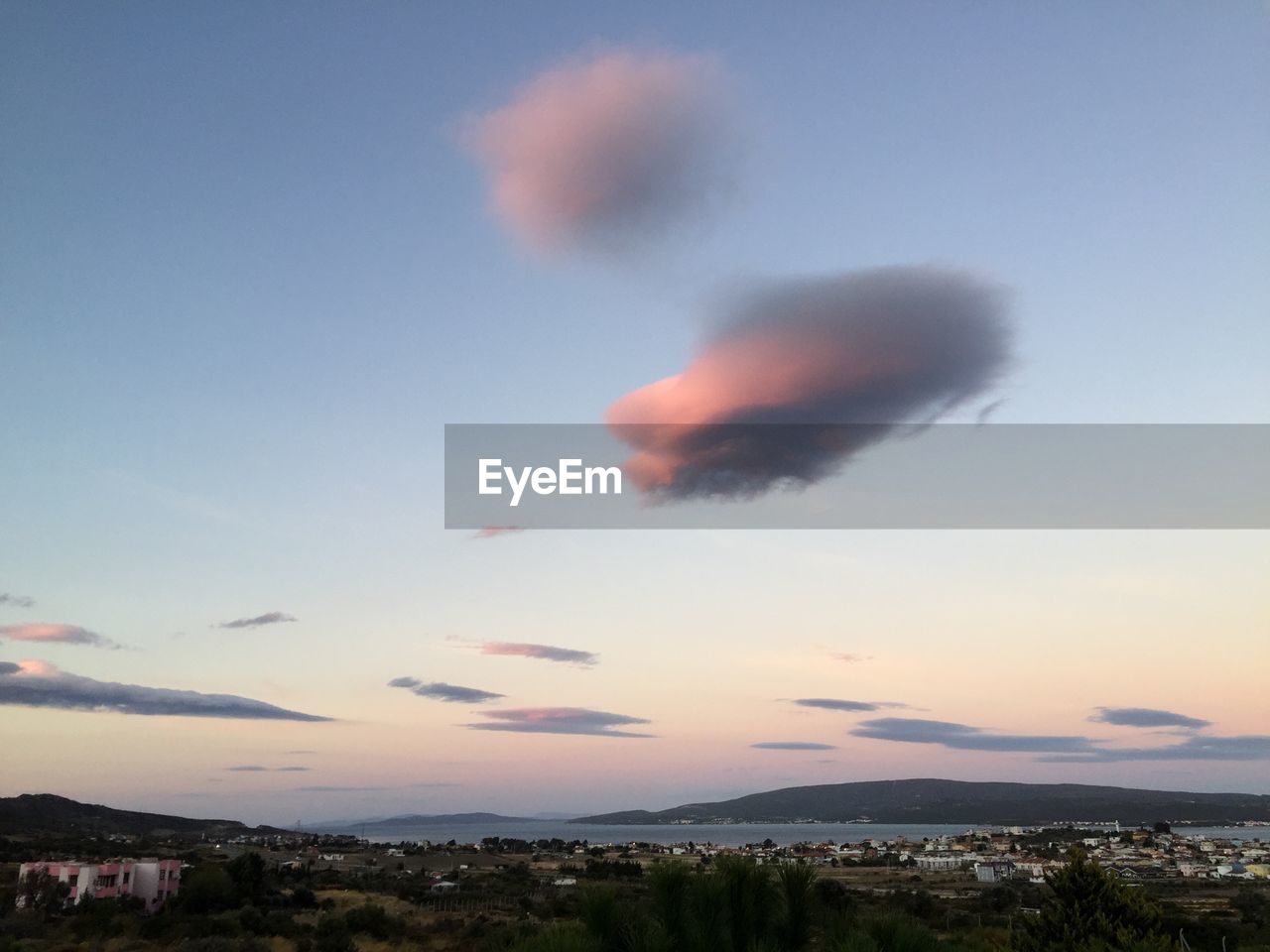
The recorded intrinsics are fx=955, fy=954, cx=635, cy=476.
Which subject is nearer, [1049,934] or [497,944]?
[497,944]

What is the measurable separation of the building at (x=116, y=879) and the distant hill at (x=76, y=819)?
6740cm

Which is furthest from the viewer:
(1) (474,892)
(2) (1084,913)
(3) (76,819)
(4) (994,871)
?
(3) (76,819)

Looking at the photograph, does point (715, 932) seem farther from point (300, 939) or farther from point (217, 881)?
point (217, 881)

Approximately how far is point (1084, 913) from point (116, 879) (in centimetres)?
5429

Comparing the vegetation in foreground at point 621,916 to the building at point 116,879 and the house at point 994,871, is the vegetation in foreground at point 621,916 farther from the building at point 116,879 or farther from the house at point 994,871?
the house at point 994,871

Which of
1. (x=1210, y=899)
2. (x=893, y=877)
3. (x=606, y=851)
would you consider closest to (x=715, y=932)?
(x=1210, y=899)

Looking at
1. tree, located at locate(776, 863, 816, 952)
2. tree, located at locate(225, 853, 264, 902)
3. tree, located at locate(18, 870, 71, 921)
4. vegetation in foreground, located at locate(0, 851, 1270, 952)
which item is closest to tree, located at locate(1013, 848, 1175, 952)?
vegetation in foreground, located at locate(0, 851, 1270, 952)

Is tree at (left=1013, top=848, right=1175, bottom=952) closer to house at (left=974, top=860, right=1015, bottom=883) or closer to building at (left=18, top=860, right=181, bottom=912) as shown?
building at (left=18, top=860, right=181, bottom=912)

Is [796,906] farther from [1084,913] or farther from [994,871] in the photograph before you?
[994,871]

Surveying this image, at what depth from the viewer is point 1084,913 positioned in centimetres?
1345

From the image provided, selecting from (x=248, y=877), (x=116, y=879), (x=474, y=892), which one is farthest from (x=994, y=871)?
(x=116, y=879)

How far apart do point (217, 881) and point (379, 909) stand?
39.4ft

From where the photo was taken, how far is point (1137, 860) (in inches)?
3656

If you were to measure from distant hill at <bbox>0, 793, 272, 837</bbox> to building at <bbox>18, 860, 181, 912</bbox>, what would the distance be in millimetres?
67396
